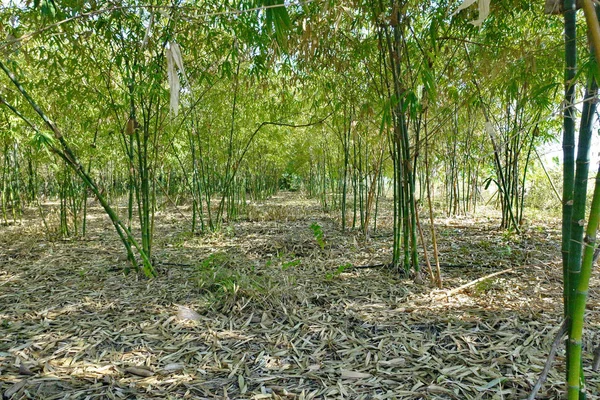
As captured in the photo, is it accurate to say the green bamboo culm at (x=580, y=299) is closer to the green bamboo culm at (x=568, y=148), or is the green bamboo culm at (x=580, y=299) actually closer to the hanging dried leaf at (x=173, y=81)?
the green bamboo culm at (x=568, y=148)

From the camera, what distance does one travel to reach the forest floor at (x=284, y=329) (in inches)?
52.9

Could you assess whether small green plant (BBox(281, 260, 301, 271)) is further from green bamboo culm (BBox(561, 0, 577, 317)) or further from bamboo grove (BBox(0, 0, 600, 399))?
Result: green bamboo culm (BBox(561, 0, 577, 317))

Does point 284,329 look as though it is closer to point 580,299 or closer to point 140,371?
point 140,371

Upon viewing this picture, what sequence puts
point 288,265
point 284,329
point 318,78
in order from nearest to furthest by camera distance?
point 284,329, point 288,265, point 318,78

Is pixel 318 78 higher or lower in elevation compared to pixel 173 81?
higher

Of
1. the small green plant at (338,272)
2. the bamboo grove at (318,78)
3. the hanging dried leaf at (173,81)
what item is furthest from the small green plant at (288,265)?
the hanging dried leaf at (173,81)

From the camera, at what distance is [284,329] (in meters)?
1.80

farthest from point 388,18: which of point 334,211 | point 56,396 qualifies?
point 334,211

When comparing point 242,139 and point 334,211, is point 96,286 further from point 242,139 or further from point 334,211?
point 334,211

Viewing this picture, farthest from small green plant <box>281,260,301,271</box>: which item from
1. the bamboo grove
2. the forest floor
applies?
the bamboo grove

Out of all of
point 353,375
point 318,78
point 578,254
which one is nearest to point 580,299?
point 578,254

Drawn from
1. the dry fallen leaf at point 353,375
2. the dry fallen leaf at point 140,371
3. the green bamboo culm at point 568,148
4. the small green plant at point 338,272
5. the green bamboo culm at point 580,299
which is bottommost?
the dry fallen leaf at point 353,375

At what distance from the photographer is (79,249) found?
3.66 metres

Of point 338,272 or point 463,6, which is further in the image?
point 338,272
